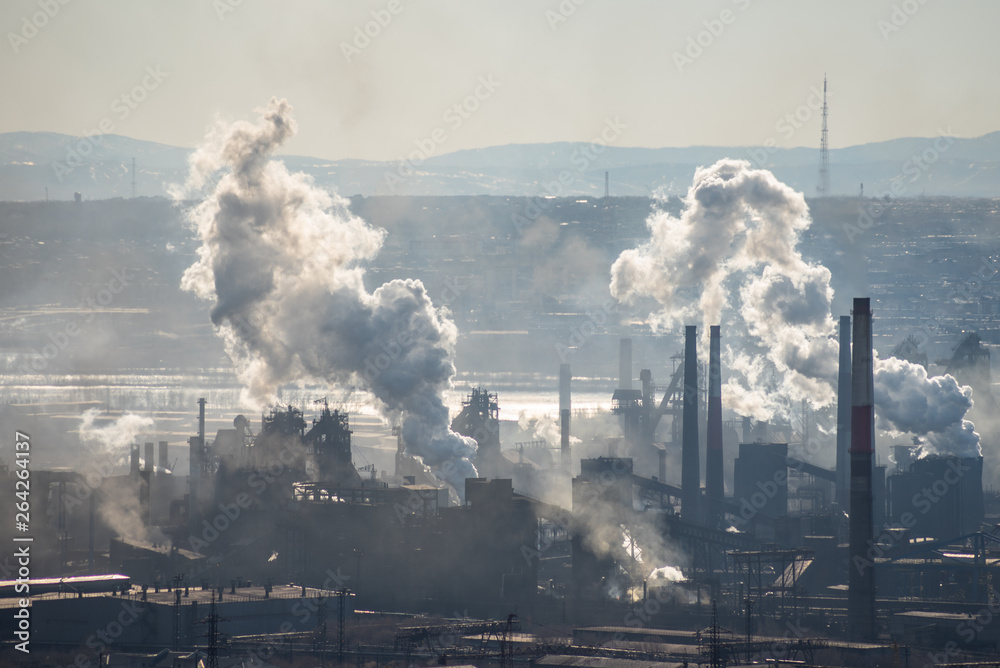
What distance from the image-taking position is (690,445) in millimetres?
75500

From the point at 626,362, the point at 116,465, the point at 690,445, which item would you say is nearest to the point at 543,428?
the point at 626,362

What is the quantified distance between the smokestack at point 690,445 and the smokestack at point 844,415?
29.1 ft

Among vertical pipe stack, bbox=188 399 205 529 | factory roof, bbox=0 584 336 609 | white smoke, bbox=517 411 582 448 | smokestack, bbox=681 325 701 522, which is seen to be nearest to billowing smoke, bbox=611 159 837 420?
smokestack, bbox=681 325 701 522

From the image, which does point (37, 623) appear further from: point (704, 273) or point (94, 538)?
point (704, 273)

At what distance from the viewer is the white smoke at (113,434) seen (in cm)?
10225

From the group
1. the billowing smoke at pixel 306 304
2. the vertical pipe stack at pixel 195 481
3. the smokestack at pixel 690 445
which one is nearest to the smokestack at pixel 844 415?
the smokestack at pixel 690 445

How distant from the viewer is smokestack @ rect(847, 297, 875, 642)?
1954 inches

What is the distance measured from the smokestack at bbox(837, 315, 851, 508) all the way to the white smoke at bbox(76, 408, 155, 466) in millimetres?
51766

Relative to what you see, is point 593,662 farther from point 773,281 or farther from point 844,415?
point 773,281

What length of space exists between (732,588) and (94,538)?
34197mm

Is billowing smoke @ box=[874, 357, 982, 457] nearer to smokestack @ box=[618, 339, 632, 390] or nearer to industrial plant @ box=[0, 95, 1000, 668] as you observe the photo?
industrial plant @ box=[0, 95, 1000, 668]

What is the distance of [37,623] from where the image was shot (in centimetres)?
4872

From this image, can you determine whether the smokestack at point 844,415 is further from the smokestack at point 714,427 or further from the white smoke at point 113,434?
the white smoke at point 113,434

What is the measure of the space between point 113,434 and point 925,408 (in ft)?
232
